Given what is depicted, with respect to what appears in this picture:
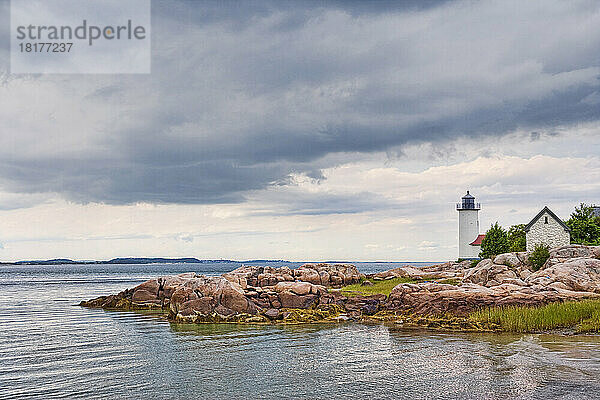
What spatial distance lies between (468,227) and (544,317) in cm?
7786

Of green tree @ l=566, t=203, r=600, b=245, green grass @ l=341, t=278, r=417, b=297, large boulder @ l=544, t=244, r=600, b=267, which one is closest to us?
green grass @ l=341, t=278, r=417, b=297

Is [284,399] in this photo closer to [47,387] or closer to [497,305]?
[47,387]

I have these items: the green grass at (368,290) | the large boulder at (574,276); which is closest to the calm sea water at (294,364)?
the green grass at (368,290)

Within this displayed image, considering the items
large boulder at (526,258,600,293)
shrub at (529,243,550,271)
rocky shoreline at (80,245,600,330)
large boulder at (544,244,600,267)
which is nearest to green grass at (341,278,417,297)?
rocky shoreline at (80,245,600,330)

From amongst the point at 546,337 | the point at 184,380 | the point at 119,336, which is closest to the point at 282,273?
the point at 119,336

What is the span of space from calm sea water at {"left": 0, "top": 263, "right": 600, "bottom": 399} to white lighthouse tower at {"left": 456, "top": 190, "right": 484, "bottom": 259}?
76.7 metres

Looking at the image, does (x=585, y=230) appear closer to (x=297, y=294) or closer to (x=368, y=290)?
(x=368, y=290)

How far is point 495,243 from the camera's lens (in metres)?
70.2

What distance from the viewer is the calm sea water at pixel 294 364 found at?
17.0m

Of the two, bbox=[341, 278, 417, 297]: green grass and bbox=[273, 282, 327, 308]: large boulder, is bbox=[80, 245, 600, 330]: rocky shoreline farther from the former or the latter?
bbox=[341, 278, 417, 297]: green grass

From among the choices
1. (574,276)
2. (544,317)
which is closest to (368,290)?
(574,276)

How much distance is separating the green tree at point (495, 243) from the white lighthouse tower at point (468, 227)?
1249 inches

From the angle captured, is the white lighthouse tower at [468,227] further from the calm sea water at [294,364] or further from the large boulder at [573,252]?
the calm sea water at [294,364]

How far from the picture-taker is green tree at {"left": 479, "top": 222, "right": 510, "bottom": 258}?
228 feet
